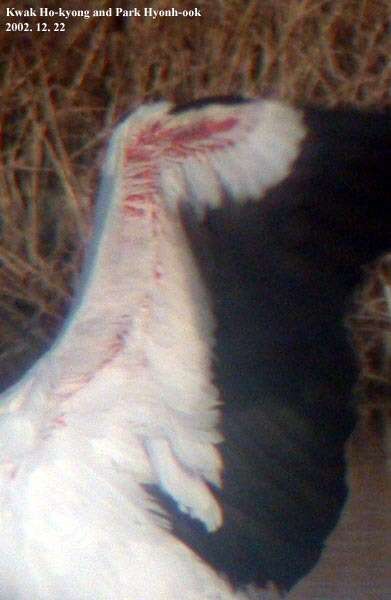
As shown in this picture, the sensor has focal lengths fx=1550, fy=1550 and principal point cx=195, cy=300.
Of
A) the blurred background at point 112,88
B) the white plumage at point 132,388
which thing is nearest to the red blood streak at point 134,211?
the white plumage at point 132,388

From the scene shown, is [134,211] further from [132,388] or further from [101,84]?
[101,84]

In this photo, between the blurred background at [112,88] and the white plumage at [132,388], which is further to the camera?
the blurred background at [112,88]

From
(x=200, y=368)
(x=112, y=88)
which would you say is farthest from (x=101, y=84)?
(x=200, y=368)

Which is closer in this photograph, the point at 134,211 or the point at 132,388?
the point at 134,211

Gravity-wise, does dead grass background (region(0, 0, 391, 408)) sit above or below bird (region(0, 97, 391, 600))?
below

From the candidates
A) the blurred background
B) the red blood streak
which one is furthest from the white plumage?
the blurred background

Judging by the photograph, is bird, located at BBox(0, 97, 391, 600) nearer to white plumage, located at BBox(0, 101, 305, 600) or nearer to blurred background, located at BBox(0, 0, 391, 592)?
white plumage, located at BBox(0, 101, 305, 600)

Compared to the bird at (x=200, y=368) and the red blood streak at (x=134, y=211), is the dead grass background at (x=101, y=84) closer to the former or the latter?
the bird at (x=200, y=368)

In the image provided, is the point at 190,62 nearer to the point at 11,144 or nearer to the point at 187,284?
the point at 11,144
